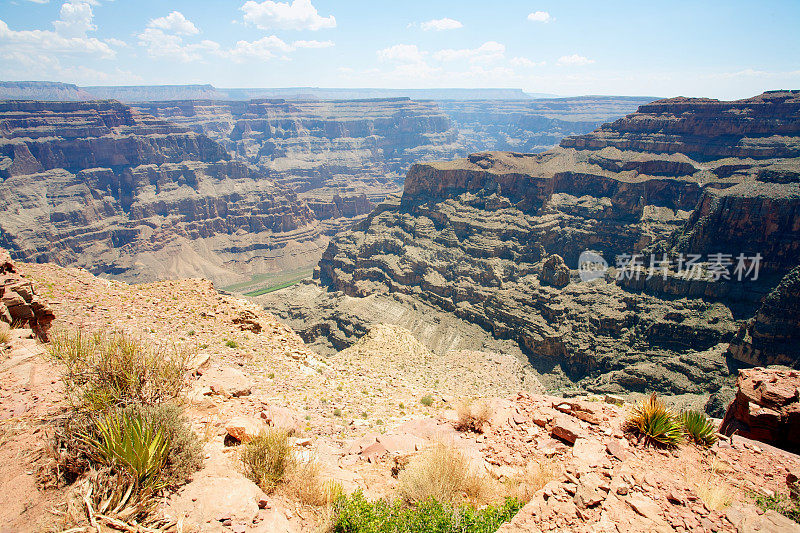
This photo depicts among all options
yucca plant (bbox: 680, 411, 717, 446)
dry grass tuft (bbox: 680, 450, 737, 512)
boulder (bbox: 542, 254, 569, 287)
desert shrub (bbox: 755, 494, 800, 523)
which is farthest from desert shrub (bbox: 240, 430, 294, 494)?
boulder (bbox: 542, 254, 569, 287)

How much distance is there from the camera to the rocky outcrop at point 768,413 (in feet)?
33.5

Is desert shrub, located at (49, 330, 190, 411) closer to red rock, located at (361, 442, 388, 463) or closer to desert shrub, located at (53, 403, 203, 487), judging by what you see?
desert shrub, located at (53, 403, 203, 487)

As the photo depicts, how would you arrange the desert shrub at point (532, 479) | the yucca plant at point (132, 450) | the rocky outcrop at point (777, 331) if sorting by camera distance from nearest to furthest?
the yucca plant at point (132, 450)
the desert shrub at point (532, 479)
the rocky outcrop at point (777, 331)

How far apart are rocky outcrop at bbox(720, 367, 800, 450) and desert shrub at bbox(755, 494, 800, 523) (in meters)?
3.59

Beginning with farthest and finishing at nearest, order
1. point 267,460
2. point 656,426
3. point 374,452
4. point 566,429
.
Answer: point 374,452 → point 566,429 → point 656,426 → point 267,460

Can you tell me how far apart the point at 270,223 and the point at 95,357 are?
4964 inches

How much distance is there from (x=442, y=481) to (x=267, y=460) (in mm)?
3200

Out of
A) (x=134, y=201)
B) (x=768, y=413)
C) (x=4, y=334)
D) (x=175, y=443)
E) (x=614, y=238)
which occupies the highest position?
(x=4, y=334)

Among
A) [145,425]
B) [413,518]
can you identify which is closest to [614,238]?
[413,518]

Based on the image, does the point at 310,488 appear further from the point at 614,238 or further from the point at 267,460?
the point at 614,238

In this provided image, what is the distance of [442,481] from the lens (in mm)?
7375

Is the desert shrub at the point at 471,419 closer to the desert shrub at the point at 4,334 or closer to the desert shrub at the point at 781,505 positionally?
the desert shrub at the point at 781,505

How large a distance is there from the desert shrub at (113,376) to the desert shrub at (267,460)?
2.19 meters

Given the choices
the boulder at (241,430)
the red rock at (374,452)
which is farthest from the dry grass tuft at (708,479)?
the boulder at (241,430)
